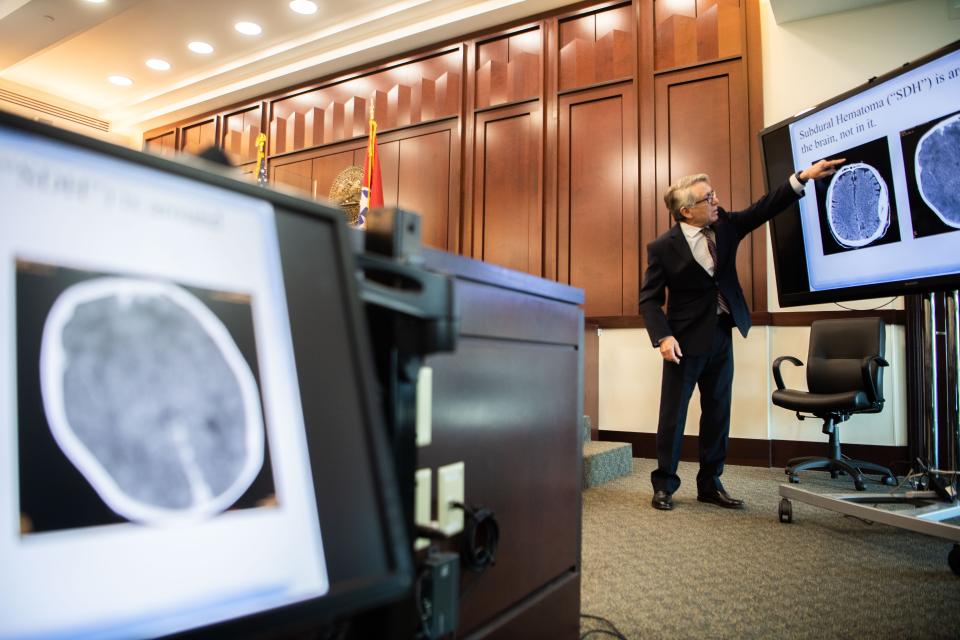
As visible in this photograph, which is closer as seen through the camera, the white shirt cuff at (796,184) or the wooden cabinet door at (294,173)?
the white shirt cuff at (796,184)

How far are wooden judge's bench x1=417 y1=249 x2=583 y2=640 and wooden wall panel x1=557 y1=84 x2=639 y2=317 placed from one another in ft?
9.25

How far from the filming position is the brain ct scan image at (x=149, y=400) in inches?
12.1

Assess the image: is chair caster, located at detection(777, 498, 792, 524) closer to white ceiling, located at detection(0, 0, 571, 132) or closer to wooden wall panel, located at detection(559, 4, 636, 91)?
wooden wall panel, located at detection(559, 4, 636, 91)

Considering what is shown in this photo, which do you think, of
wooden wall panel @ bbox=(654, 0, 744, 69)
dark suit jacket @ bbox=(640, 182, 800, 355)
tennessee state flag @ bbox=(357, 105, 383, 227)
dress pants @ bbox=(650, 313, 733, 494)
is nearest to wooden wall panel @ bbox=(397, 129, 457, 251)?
tennessee state flag @ bbox=(357, 105, 383, 227)

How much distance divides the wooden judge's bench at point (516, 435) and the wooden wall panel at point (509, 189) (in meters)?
3.11

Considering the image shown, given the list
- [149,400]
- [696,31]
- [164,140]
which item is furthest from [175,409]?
[164,140]

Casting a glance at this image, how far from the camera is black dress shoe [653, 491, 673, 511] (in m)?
2.11

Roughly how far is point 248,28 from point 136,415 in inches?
212

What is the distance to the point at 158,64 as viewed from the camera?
5484 mm

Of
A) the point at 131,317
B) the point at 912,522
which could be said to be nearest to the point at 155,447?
the point at 131,317

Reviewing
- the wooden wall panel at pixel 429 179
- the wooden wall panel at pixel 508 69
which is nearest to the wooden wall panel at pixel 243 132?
the wooden wall panel at pixel 429 179

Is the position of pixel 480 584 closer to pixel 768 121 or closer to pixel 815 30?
pixel 768 121

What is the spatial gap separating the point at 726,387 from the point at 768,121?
6.40 ft

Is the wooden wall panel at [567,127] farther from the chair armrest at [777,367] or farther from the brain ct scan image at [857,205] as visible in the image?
the brain ct scan image at [857,205]
